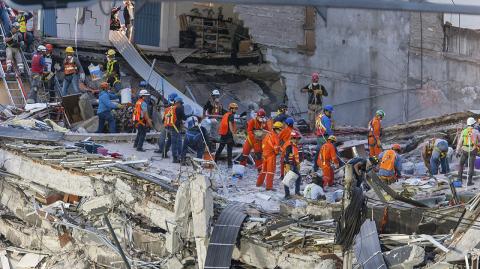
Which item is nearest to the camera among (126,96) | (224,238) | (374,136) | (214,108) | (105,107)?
(224,238)

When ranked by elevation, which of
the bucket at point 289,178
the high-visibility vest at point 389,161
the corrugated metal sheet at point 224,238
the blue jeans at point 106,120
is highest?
the blue jeans at point 106,120

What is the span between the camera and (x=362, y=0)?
24.6 feet

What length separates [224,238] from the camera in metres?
15.8

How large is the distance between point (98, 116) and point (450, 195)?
8306mm

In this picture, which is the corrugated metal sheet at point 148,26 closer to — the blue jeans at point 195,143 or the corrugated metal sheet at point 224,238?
the blue jeans at point 195,143

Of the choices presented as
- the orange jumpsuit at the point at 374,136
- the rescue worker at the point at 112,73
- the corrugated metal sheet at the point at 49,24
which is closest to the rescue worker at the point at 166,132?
the rescue worker at the point at 112,73

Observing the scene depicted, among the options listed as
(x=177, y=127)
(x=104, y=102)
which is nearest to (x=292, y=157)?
(x=177, y=127)

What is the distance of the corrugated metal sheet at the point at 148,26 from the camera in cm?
2822

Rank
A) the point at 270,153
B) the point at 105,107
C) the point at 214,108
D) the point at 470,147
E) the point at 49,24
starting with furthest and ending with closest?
1. the point at 49,24
2. the point at 214,108
3. the point at 105,107
4. the point at 470,147
5. the point at 270,153

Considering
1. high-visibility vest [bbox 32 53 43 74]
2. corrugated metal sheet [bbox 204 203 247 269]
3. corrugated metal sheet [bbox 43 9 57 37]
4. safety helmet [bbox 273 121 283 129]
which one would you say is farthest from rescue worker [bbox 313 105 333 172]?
corrugated metal sheet [bbox 43 9 57 37]

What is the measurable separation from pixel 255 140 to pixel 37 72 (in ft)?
20.7

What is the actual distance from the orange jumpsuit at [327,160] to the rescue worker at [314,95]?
13.8 ft

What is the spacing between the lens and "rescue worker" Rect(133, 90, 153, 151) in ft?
67.3

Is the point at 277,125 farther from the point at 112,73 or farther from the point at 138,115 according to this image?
the point at 112,73
